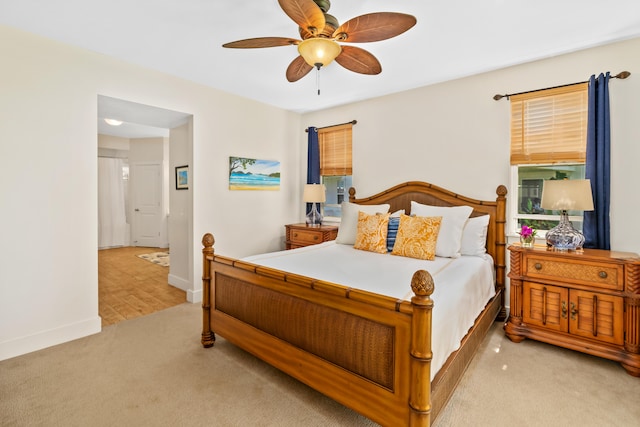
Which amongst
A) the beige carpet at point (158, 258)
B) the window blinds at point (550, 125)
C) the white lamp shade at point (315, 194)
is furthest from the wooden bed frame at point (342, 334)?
the beige carpet at point (158, 258)

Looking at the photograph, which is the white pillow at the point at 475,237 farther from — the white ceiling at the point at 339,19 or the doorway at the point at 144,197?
the doorway at the point at 144,197

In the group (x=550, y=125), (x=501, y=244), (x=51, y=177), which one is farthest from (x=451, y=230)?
(x=51, y=177)

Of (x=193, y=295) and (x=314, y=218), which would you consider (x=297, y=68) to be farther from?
(x=193, y=295)

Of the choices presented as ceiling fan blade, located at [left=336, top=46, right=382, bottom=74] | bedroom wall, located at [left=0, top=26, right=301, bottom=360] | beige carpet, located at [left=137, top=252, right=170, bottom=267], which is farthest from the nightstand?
beige carpet, located at [left=137, top=252, right=170, bottom=267]

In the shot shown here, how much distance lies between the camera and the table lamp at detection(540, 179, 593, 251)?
2467 millimetres

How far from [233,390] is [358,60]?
2.44 metres

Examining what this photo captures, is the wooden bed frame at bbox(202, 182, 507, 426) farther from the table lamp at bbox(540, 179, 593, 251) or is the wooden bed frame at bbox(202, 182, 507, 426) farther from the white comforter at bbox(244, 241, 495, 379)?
the table lamp at bbox(540, 179, 593, 251)

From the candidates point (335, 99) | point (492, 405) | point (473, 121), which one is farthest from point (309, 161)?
point (492, 405)

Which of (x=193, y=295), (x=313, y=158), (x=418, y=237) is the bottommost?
(x=193, y=295)

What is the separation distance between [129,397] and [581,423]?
104 inches

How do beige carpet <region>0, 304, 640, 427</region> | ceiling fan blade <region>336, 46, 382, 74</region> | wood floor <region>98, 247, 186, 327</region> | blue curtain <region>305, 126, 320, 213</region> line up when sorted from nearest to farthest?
beige carpet <region>0, 304, 640, 427</region>
ceiling fan blade <region>336, 46, 382, 74</region>
wood floor <region>98, 247, 186, 327</region>
blue curtain <region>305, 126, 320, 213</region>

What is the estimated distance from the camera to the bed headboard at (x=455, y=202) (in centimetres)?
313

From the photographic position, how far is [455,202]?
11.3 feet

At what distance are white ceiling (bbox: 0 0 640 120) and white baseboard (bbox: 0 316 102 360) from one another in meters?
2.49
